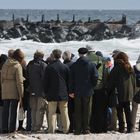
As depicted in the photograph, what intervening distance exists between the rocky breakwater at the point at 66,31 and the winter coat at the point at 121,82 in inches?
1419

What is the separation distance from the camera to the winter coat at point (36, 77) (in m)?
12.2

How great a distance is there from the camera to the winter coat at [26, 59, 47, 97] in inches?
482

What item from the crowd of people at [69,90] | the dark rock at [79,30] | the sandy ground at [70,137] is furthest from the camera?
the dark rock at [79,30]

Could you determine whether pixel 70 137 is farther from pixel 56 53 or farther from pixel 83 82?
pixel 56 53

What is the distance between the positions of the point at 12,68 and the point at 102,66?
5.12 feet

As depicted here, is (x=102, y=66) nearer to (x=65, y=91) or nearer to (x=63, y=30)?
(x=65, y=91)

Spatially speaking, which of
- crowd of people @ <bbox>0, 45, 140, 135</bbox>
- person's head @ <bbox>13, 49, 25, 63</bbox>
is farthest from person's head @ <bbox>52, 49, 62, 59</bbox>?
person's head @ <bbox>13, 49, 25, 63</bbox>

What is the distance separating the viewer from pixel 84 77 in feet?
38.6

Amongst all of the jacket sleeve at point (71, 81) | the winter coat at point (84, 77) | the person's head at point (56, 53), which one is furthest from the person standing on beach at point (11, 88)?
the winter coat at point (84, 77)

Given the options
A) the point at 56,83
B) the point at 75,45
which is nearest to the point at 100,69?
the point at 56,83

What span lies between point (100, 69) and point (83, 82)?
53cm

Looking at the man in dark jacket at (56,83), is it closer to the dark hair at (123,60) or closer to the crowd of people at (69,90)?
the crowd of people at (69,90)

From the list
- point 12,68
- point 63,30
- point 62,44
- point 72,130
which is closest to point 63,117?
point 72,130

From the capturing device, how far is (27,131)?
41.2 ft
